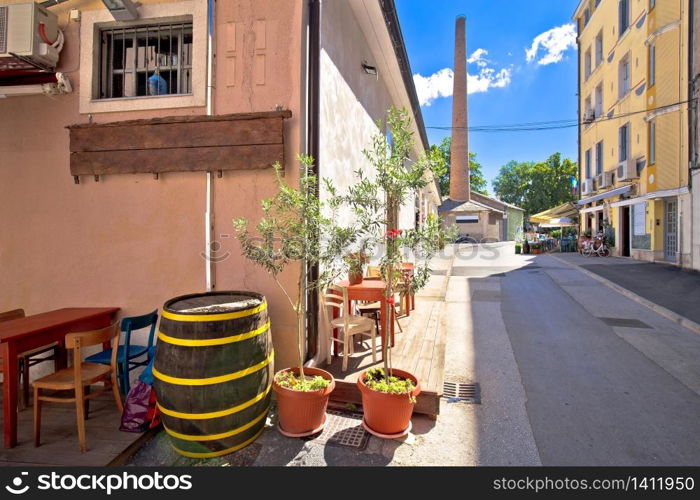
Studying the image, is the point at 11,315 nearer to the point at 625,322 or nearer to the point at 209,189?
the point at 209,189

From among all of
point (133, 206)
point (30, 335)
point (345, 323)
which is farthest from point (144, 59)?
point (345, 323)

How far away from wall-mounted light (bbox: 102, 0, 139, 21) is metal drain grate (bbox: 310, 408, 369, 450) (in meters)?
4.37

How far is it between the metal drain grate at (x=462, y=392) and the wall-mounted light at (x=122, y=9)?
192 inches

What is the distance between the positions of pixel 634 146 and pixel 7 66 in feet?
61.0

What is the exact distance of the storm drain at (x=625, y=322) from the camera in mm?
5852

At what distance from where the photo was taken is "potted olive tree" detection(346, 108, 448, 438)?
2.59m

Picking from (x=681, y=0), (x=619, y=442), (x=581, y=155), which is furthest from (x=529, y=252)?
(x=619, y=442)

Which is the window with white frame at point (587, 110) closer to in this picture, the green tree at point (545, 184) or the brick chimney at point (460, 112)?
the brick chimney at point (460, 112)

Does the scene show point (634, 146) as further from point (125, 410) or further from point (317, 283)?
point (125, 410)

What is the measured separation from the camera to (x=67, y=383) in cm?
268

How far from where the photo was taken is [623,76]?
15312mm

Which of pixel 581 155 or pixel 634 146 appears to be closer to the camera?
pixel 634 146

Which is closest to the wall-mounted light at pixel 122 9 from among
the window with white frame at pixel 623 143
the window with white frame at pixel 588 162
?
the window with white frame at pixel 623 143

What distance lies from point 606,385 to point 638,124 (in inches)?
582
